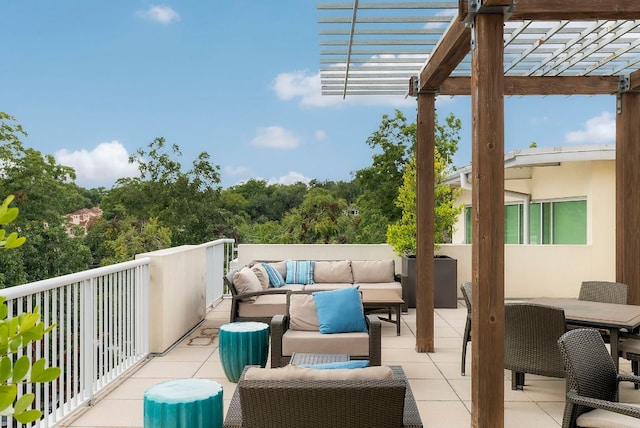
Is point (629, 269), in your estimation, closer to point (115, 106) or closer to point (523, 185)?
point (523, 185)

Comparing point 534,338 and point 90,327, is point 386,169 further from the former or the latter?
point 90,327

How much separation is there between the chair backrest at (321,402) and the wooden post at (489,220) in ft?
4.65

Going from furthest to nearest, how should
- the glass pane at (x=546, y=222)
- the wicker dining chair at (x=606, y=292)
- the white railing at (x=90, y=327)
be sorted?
1. the glass pane at (x=546, y=222)
2. the wicker dining chair at (x=606, y=292)
3. the white railing at (x=90, y=327)

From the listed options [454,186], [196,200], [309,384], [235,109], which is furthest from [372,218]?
[235,109]

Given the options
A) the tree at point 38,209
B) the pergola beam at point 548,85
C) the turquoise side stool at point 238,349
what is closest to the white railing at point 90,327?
the turquoise side stool at point 238,349

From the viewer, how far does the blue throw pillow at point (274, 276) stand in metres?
8.45

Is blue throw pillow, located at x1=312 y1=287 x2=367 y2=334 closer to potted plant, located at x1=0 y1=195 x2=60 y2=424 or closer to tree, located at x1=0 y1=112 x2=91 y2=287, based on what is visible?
potted plant, located at x1=0 y1=195 x2=60 y2=424

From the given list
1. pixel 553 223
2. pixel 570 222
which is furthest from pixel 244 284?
pixel 553 223

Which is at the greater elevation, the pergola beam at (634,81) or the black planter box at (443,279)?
the pergola beam at (634,81)

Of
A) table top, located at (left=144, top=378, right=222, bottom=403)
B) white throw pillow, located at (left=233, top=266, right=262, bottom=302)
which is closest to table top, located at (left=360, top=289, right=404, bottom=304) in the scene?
white throw pillow, located at (left=233, top=266, right=262, bottom=302)

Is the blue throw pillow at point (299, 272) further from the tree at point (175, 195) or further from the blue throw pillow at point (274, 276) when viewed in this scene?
the tree at point (175, 195)

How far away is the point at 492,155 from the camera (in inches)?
154

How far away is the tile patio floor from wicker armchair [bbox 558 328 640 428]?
97cm

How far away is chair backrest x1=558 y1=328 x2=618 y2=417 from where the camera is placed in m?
3.26
